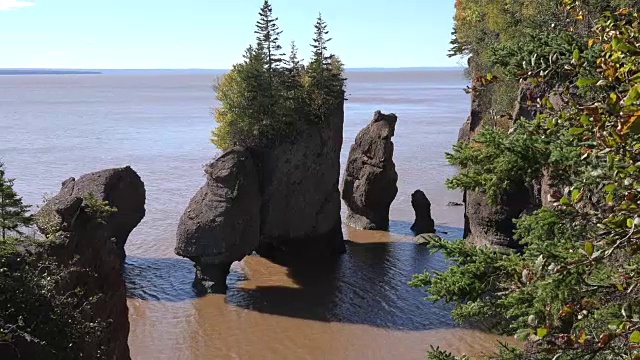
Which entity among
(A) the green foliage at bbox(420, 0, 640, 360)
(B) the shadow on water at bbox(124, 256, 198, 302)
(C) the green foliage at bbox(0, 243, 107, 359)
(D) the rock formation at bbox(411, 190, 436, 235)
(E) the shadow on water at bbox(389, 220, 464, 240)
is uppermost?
(A) the green foliage at bbox(420, 0, 640, 360)

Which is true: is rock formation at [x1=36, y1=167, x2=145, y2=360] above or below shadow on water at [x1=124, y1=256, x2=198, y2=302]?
above

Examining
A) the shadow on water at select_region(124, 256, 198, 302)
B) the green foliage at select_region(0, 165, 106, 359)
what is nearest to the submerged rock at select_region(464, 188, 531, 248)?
the shadow on water at select_region(124, 256, 198, 302)

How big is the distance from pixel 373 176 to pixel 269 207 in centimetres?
739

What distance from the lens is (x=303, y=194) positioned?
2936cm

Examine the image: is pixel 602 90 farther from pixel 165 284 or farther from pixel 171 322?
pixel 165 284

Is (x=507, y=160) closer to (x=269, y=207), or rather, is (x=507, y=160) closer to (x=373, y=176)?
(x=269, y=207)

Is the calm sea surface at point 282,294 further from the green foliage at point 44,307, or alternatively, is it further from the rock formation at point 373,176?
the green foliage at point 44,307

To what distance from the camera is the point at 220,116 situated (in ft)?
95.1

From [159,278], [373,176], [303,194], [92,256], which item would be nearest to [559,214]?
[92,256]

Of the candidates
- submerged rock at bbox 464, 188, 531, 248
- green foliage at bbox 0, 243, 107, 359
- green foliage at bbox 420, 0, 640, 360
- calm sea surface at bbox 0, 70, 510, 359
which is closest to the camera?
green foliage at bbox 420, 0, 640, 360

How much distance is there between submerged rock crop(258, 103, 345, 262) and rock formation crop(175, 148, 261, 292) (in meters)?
1.92

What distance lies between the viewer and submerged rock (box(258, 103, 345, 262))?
28781mm

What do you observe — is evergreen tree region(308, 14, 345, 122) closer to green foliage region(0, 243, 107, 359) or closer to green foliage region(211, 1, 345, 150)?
green foliage region(211, 1, 345, 150)

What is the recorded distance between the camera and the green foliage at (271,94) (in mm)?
28453
